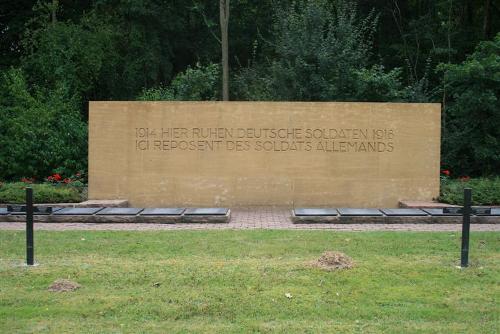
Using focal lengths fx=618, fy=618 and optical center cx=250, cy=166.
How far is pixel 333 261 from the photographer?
25.1ft

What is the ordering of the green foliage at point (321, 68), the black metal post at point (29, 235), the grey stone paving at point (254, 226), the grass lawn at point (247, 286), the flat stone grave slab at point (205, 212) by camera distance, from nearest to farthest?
1. the grass lawn at point (247, 286)
2. the black metal post at point (29, 235)
3. the grey stone paving at point (254, 226)
4. the flat stone grave slab at point (205, 212)
5. the green foliage at point (321, 68)

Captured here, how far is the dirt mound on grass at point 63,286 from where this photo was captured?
667cm

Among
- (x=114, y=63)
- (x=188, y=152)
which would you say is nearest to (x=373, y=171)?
(x=188, y=152)

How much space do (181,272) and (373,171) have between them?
24.4 ft

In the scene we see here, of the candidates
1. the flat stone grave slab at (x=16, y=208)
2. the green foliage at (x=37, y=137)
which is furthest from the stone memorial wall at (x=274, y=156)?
the green foliage at (x=37, y=137)

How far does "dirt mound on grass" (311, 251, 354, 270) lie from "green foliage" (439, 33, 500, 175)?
32.9ft

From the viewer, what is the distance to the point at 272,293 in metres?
6.56

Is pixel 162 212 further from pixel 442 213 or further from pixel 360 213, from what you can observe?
pixel 442 213

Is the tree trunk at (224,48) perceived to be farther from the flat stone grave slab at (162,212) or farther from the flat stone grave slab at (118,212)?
the flat stone grave slab at (118,212)

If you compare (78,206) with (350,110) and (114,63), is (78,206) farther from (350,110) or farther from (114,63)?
(114,63)

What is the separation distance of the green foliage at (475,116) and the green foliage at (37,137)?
1037 centimetres

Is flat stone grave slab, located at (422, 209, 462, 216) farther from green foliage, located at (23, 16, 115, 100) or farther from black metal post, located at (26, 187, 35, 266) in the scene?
green foliage, located at (23, 16, 115, 100)

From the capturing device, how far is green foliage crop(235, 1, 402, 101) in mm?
17453

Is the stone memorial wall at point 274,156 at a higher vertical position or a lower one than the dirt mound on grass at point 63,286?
higher
